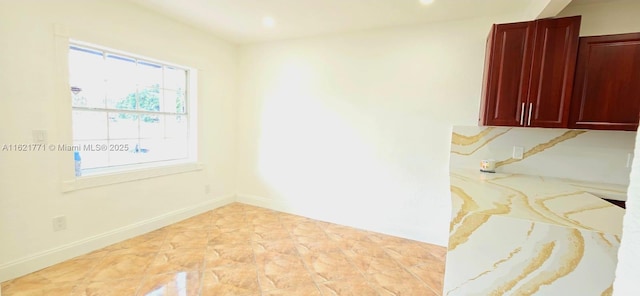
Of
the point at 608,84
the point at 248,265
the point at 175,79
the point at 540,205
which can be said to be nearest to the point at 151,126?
the point at 175,79

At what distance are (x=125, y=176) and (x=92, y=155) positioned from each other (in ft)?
1.14

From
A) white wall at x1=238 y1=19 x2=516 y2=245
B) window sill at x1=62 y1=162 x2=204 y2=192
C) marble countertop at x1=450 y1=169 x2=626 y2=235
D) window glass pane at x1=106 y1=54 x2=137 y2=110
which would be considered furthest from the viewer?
white wall at x1=238 y1=19 x2=516 y2=245

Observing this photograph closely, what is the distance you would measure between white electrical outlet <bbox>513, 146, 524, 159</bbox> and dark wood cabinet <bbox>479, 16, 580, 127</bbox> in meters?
0.41

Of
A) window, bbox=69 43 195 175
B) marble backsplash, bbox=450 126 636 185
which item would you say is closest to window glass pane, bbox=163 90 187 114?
window, bbox=69 43 195 175

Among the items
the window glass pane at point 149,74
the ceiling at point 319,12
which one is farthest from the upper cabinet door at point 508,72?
the window glass pane at point 149,74

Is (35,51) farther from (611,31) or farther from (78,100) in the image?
(611,31)

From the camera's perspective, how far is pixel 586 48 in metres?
2.20

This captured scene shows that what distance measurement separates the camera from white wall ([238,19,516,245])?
2.98 metres

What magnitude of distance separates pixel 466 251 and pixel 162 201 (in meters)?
3.27

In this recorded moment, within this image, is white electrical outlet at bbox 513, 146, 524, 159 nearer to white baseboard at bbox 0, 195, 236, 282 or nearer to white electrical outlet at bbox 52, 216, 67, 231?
white baseboard at bbox 0, 195, 236, 282

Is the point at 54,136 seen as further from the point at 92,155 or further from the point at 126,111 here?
the point at 126,111

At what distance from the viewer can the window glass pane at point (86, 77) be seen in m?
2.54

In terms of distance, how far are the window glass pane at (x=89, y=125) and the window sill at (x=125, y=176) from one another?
395 mm

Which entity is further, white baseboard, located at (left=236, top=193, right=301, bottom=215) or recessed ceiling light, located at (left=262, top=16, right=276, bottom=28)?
white baseboard, located at (left=236, top=193, right=301, bottom=215)
